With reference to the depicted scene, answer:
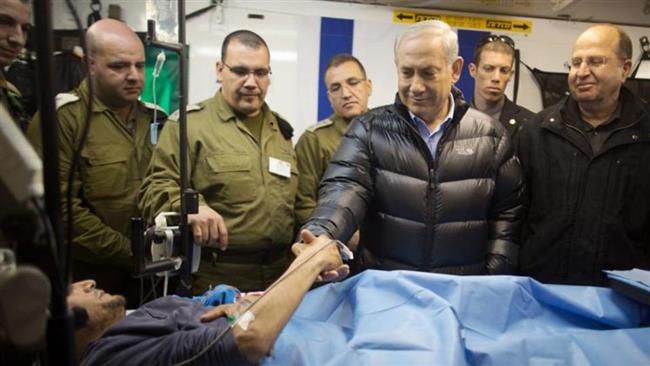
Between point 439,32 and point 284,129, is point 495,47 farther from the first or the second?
point 284,129

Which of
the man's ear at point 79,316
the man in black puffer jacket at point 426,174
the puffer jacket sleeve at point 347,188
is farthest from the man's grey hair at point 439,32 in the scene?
the man's ear at point 79,316

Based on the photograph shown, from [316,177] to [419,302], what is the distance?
1.21m

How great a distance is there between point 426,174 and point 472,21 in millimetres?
2446

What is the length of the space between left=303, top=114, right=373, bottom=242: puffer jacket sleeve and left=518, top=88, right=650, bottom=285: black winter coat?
75 centimetres

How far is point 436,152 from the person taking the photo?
5.66 feet

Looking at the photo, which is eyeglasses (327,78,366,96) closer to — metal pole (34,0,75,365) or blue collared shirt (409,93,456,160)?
blue collared shirt (409,93,456,160)

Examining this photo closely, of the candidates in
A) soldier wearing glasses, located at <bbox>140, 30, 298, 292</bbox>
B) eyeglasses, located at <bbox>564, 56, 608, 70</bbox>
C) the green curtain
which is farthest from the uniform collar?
eyeglasses, located at <bbox>564, 56, 608, 70</bbox>

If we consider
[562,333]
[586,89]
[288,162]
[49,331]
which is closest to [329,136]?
[288,162]

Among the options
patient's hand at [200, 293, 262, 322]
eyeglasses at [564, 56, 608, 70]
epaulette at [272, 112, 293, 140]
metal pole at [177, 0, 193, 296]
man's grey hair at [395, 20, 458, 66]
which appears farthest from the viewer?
epaulette at [272, 112, 293, 140]

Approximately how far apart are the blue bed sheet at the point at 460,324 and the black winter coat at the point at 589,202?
1.44 ft

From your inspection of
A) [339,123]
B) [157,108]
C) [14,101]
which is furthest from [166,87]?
[14,101]

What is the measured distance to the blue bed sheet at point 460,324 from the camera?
121 centimetres

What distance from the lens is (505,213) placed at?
1851 millimetres

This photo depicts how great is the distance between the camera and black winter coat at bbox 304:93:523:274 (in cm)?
170
